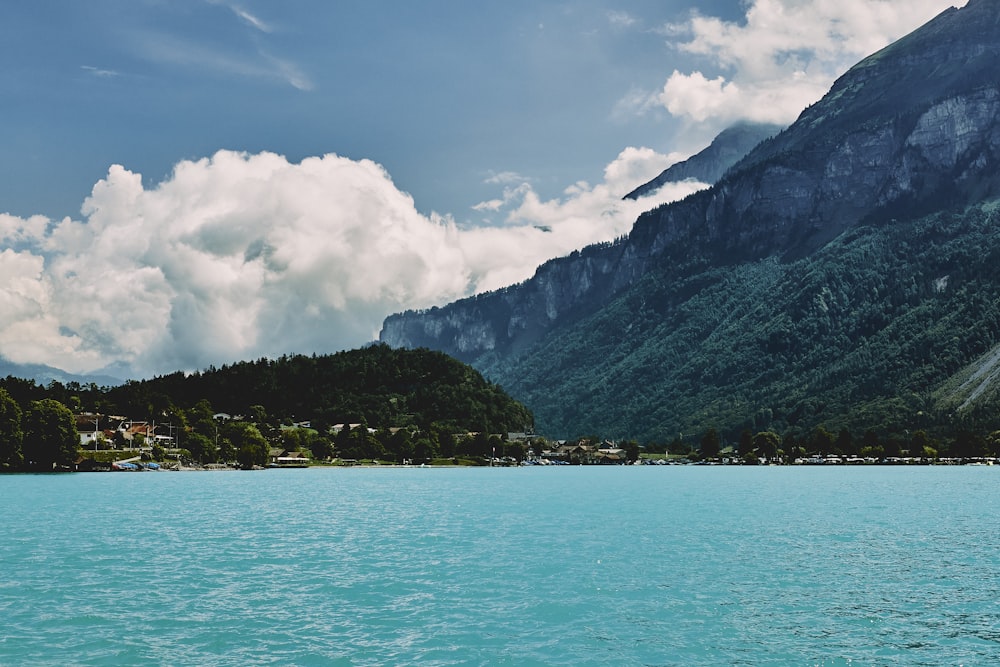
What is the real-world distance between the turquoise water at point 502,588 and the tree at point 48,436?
8831 centimetres

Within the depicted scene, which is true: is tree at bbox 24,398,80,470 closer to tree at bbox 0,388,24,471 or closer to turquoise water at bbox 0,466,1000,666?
tree at bbox 0,388,24,471

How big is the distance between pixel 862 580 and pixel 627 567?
11.9 metres

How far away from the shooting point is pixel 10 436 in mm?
153125

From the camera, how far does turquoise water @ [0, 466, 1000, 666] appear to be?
2883 centimetres

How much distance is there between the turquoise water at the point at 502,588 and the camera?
28.8 metres

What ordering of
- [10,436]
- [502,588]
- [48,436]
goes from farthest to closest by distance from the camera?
[48,436]
[10,436]
[502,588]

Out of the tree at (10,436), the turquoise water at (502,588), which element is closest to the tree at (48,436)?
the tree at (10,436)

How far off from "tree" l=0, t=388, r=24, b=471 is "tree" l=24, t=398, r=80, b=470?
1.36m

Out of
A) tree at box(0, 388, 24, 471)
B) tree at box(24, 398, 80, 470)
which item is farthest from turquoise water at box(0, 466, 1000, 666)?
tree at box(0, 388, 24, 471)

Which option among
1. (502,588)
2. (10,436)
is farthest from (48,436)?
(502,588)

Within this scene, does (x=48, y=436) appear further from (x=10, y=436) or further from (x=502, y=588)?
(x=502, y=588)

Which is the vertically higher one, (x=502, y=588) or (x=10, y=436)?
(x=10, y=436)

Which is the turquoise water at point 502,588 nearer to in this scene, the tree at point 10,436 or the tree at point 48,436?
the tree at point 48,436

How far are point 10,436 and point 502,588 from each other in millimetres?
144713
